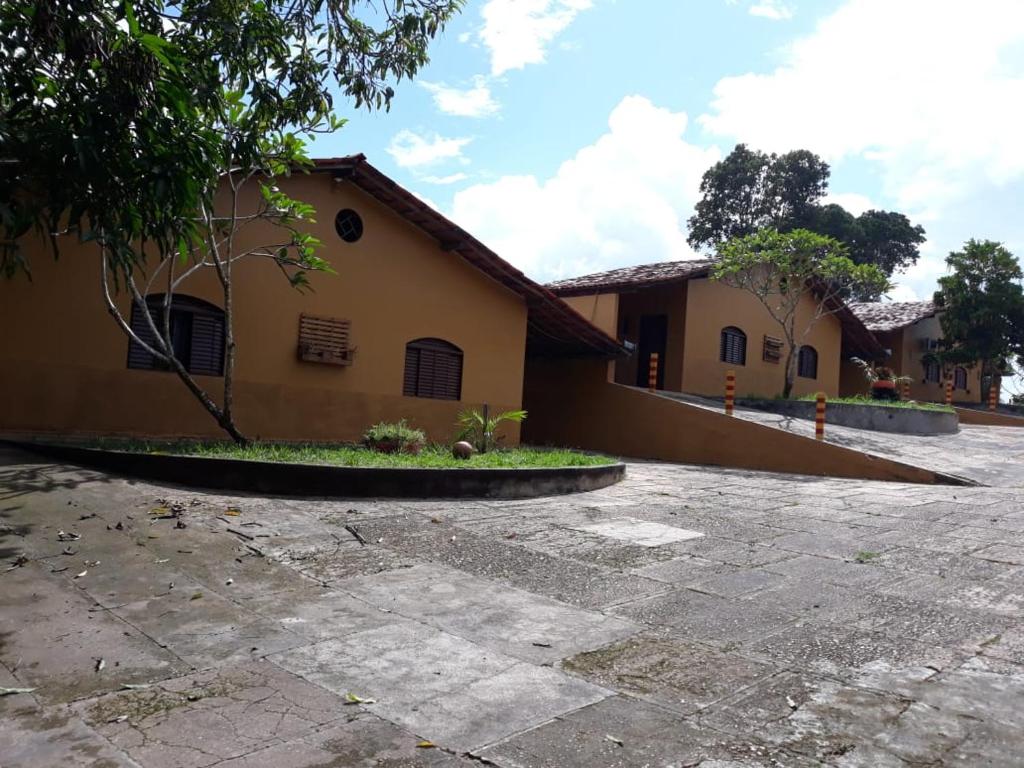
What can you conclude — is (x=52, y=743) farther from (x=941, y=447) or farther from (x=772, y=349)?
(x=772, y=349)

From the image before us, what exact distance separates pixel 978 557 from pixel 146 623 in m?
5.71

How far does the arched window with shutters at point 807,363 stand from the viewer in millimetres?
23156

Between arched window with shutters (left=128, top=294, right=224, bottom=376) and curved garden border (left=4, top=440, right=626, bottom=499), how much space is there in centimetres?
249

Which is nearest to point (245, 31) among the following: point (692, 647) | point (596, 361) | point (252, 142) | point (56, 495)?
point (252, 142)

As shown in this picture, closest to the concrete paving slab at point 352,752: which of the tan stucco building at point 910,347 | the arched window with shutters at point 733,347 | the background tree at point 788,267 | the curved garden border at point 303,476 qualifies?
the curved garden border at point 303,476

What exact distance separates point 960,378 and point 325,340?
28.2m

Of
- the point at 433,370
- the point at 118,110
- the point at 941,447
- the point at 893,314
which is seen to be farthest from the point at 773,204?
the point at 118,110

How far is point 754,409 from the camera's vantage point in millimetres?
18328

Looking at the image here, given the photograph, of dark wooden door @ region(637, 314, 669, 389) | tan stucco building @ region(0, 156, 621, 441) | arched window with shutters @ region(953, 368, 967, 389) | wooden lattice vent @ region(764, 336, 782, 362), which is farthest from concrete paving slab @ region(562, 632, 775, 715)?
arched window with shutters @ region(953, 368, 967, 389)

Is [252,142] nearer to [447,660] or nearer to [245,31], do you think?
[245,31]

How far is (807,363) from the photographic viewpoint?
2342cm

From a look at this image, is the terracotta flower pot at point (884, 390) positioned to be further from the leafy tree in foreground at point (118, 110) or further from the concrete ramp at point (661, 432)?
the leafy tree in foreground at point (118, 110)

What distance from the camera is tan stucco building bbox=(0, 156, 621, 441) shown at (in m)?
9.87

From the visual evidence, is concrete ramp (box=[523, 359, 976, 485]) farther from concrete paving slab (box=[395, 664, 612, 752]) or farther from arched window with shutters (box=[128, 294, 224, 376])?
concrete paving slab (box=[395, 664, 612, 752])
